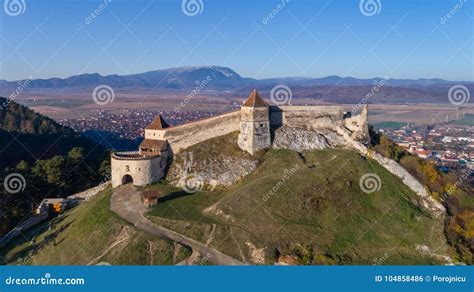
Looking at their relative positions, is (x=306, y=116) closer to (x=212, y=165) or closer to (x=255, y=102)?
(x=255, y=102)

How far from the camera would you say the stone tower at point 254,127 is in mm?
44125

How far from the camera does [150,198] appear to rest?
37.6 m

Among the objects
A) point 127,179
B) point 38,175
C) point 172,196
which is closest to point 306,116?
point 172,196

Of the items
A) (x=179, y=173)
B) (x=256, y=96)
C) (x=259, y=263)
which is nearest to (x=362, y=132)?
(x=256, y=96)

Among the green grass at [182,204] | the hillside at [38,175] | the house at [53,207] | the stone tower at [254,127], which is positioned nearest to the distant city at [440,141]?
the stone tower at [254,127]

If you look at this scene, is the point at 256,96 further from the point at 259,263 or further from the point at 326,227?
the point at 259,263

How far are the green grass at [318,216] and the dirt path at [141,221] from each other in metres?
0.60

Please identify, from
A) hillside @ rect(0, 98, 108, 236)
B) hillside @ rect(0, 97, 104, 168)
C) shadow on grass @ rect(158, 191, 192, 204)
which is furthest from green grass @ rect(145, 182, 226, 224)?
hillside @ rect(0, 97, 104, 168)

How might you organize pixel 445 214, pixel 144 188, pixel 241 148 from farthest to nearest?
pixel 241 148, pixel 144 188, pixel 445 214

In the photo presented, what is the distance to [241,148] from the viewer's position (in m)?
44.4

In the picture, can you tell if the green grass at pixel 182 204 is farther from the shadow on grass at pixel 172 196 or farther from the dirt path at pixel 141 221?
the dirt path at pixel 141 221

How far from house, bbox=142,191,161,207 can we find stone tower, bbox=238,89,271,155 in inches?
392

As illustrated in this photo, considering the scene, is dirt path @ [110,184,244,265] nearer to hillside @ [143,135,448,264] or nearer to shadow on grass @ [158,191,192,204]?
hillside @ [143,135,448,264]

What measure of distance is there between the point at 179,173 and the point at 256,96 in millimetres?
10036
